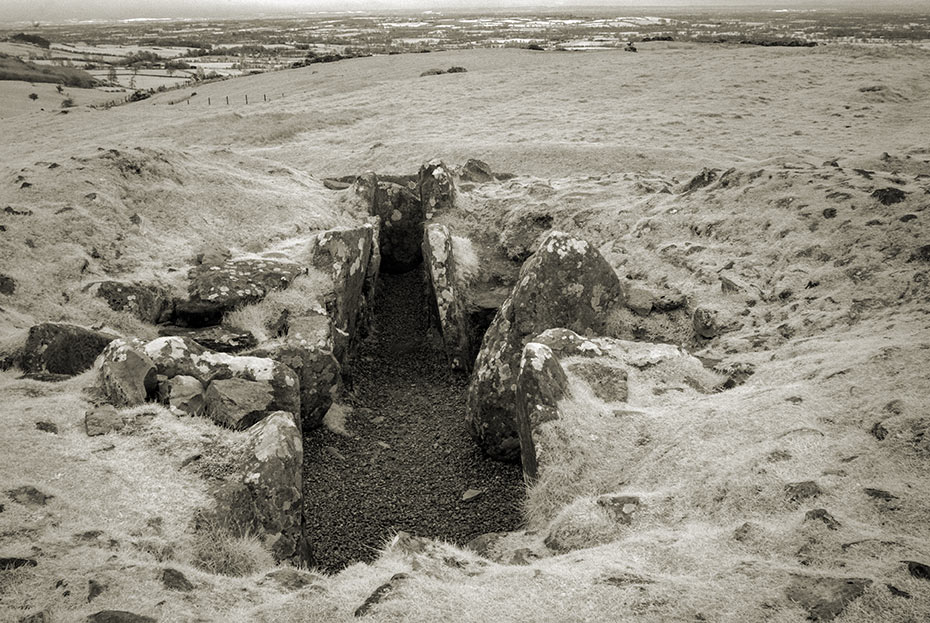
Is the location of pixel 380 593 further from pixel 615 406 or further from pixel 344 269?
pixel 344 269

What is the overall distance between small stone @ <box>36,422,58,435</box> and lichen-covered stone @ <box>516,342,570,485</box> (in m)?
7.31

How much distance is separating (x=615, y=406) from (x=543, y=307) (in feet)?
11.9

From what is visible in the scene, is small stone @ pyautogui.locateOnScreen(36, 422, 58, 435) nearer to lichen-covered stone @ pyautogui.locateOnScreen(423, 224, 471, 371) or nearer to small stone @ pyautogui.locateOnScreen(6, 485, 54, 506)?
small stone @ pyautogui.locateOnScreen(6, 485, 54, 506)

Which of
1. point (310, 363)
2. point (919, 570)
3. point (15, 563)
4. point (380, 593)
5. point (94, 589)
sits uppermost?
point (919, 570)

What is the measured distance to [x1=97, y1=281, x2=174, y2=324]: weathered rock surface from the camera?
13.6 m

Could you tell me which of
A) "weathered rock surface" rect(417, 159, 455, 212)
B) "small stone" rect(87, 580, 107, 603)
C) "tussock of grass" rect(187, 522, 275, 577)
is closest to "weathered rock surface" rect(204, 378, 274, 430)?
"tussock of grass" rect(187, 522, 275, 577)

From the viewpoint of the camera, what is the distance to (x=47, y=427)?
364 inches

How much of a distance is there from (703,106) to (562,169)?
15.6 m

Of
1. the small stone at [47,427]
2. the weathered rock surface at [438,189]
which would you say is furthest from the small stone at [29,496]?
the weathered rock surface at [438,189]

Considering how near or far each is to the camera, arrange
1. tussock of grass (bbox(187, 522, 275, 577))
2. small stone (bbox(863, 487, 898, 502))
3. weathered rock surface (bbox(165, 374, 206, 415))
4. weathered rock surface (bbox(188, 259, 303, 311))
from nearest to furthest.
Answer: small stone (bbox(863, 487, 898, 502)) < tussock of grass (bbox(187, 522, 275, 577)) < weathered rock surface (bbox(165, 374, 206, 415)) < weathered rock surface (bbox(188, 259, 303, 311))

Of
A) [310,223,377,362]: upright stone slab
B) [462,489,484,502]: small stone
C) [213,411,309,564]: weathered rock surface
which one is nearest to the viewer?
[213,411,309,564]: weathered rock surface

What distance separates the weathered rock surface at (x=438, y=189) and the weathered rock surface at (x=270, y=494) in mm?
11852

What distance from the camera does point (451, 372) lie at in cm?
1614

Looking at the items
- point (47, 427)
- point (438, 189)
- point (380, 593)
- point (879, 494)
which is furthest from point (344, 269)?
point (879, 494)
